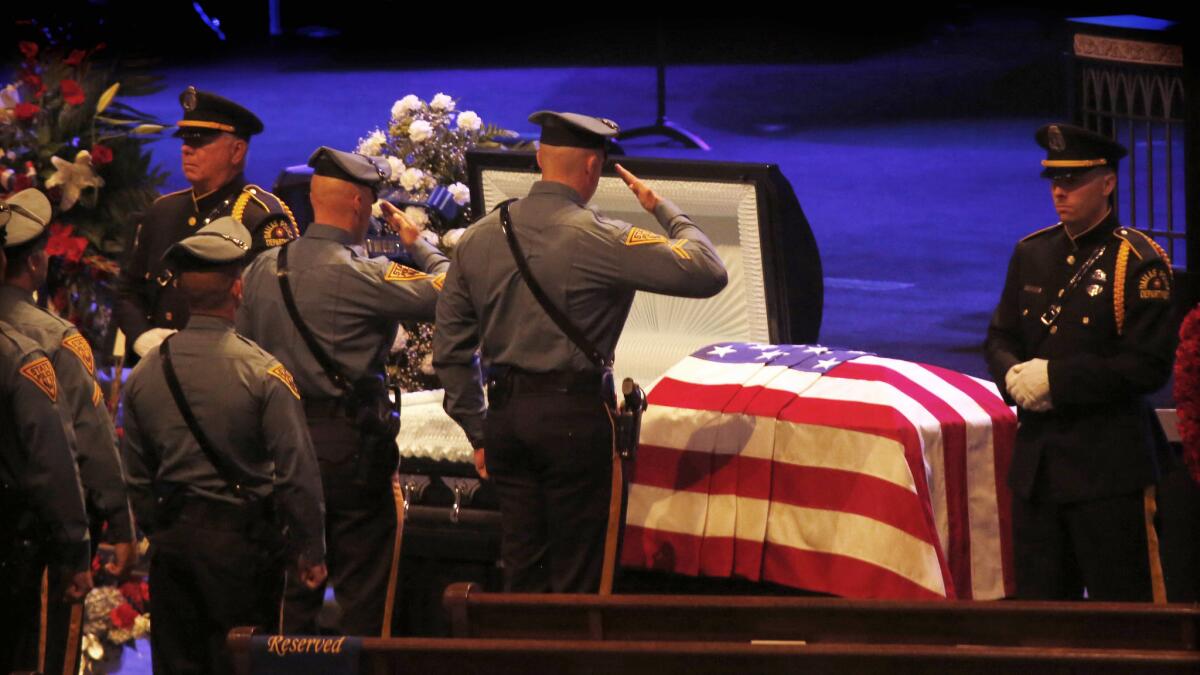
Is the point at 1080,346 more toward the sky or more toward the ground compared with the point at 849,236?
more toward the sky

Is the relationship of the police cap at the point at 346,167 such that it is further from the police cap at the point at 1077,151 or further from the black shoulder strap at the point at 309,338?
the police cap at the point at 1077,151

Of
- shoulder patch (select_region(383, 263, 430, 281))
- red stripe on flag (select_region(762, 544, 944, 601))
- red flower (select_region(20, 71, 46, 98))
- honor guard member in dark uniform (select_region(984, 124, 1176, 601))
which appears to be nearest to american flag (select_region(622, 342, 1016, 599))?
red stripe on flag (select_region(762, 544, 944, 601))

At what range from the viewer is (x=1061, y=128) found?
4031mm

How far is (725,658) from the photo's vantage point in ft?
7.97

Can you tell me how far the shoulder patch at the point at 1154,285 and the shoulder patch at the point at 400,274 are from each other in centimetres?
172

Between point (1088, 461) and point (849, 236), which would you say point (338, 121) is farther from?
point (1088, 461)

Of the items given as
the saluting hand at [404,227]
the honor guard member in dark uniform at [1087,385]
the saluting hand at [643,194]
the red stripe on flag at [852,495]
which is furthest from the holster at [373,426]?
the honor guard member in dark uniform at [1087,385]

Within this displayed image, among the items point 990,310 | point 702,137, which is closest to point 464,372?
point 990,310

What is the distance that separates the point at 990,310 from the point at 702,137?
12.7 ft

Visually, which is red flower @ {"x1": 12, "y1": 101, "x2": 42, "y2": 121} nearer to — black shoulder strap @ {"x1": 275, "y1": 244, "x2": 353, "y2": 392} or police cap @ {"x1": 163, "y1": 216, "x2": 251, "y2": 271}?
black shoulder strap @ {"x1": 275, "y1": 244, "x2": 353, "y2": 392}

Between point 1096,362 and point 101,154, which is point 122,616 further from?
point 1096,362

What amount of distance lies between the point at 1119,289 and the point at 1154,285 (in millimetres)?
79

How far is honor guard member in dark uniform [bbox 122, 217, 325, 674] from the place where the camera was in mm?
3537

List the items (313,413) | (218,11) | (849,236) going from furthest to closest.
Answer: (218,11) → (849,236) → (313,413)
